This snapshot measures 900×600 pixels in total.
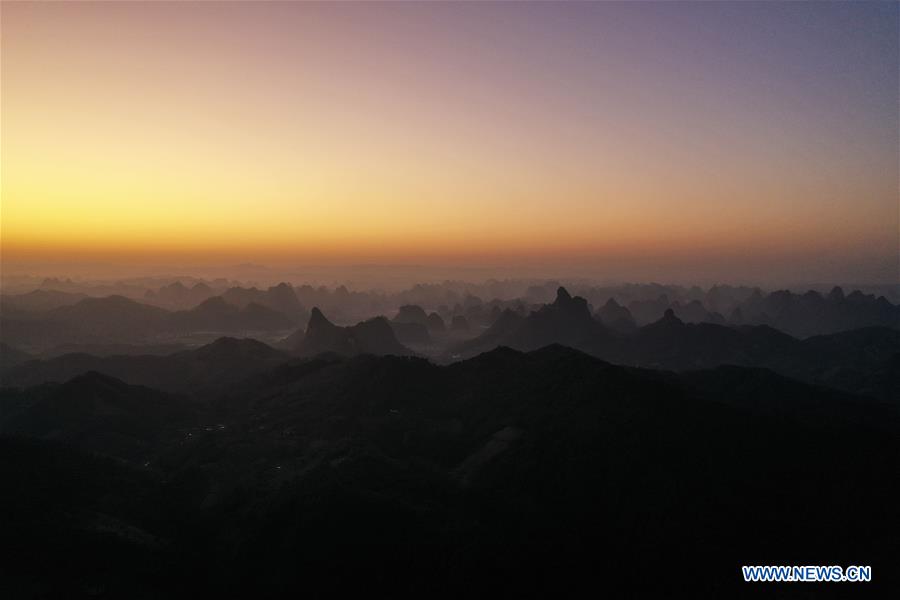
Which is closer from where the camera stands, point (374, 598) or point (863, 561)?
point (374, 598)

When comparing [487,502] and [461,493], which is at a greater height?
[461,493]

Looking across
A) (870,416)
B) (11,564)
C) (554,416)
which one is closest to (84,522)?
(11,564)

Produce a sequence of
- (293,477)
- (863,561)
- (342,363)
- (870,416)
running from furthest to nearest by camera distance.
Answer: (342,363) → (870,416) → (293,477) → (863,561)

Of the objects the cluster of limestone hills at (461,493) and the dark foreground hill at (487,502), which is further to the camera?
the cluster of limestone hills at (461,493)

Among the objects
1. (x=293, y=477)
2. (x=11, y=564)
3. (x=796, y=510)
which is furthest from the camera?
(x=293, y=477)

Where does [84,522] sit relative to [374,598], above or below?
above

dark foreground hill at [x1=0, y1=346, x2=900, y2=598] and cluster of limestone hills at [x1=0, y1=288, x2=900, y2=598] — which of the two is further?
cluster of limestone hills at [x1=0, y1=288, x2=900, y2=598]

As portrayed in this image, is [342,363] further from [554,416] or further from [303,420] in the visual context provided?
[554,416]

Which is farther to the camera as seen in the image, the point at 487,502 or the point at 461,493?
the point at 461,493
